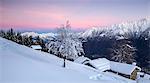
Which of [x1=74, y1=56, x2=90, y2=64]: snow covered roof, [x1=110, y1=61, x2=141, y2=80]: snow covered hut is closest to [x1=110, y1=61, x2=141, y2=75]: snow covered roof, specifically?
[x1=110, y1=61, x2=141, y2=80]: snow covered hut

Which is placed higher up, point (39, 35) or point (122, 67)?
point (39, 35)

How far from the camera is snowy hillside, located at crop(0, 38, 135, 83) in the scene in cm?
350

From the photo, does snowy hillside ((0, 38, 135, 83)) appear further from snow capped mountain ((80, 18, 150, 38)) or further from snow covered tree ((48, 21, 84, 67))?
snow capped mountain ((80, 18, 150, 38))

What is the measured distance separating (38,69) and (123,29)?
1.11 m

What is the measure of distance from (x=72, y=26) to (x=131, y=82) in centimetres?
96

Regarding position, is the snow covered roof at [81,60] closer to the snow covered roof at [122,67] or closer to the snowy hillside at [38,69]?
the snowy hillside at [38,69]

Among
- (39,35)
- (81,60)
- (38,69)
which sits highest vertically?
(39,35)

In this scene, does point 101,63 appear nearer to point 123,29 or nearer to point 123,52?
point 123,52

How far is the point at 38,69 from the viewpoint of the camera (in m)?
3.58

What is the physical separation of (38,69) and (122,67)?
0.99 meters

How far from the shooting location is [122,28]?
3602mm

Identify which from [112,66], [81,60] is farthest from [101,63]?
[81,60]

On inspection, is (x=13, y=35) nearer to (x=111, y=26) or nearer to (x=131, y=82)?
(x=111, y=26)

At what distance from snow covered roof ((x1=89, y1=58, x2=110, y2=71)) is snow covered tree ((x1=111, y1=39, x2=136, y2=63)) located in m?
0.11
